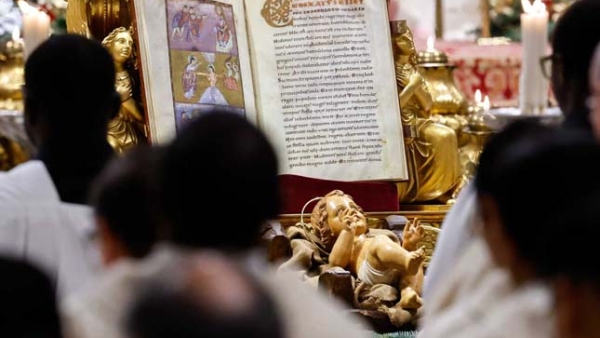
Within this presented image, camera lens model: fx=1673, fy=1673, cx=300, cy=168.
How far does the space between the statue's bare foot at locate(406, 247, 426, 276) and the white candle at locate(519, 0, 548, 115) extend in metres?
1.61

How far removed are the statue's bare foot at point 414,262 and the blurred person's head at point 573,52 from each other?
7.84 feet

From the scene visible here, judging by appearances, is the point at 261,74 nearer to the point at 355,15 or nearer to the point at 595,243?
the point at 355,15

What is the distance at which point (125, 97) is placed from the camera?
6.51m

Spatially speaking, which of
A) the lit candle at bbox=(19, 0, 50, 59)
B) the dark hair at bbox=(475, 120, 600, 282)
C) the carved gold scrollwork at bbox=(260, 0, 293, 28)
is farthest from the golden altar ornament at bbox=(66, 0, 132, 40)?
the dark hair at bbox=(475, 120, 600, 282)

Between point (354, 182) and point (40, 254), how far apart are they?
12.2 feet

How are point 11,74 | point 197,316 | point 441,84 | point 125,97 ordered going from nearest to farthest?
1. point 197,316
2. point 125,97
3. point 11,74
4. point 441,84

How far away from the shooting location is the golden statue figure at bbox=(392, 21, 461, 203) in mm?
6992

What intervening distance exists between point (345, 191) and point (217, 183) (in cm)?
440

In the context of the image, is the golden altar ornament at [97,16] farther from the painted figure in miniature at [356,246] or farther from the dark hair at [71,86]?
the dark hair at [71,86]

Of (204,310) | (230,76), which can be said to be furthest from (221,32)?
(204,310)

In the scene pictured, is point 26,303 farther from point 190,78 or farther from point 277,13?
point 277,13

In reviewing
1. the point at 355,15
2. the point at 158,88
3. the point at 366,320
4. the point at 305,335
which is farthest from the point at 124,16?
the point at 305,335

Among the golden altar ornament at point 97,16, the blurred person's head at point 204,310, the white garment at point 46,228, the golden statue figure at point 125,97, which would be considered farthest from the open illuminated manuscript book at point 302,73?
the blurred person's head at point 204,310

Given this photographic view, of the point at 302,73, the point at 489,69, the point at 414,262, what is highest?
the point at 302,73
